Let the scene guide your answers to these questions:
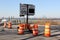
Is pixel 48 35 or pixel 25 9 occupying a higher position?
pixel 25 9

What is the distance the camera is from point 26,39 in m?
17.2

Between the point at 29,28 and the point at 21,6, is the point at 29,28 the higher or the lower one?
the lower one

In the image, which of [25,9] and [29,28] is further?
[25,9]

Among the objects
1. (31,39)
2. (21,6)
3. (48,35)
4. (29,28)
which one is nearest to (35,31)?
(48,35)

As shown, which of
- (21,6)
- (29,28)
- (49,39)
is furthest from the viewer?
(21,6)

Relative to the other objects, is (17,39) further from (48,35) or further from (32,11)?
(32,11)

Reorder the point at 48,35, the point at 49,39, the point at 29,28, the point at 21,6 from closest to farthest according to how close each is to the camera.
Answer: the point at 49,39 < the point at 48,35 < the point at 29,28 < the point at 21,6

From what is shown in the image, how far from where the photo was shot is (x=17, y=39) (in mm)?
17188

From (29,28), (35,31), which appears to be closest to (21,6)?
(29,28)

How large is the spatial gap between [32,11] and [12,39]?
1317cm

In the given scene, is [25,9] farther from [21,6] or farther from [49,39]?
[49,39]

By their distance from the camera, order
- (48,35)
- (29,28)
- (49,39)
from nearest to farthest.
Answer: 1. (49,39)
2. (48,35)
3. (29,28)

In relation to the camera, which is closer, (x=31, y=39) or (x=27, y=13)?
(x=31, y=39)

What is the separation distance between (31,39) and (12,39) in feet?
5.17
